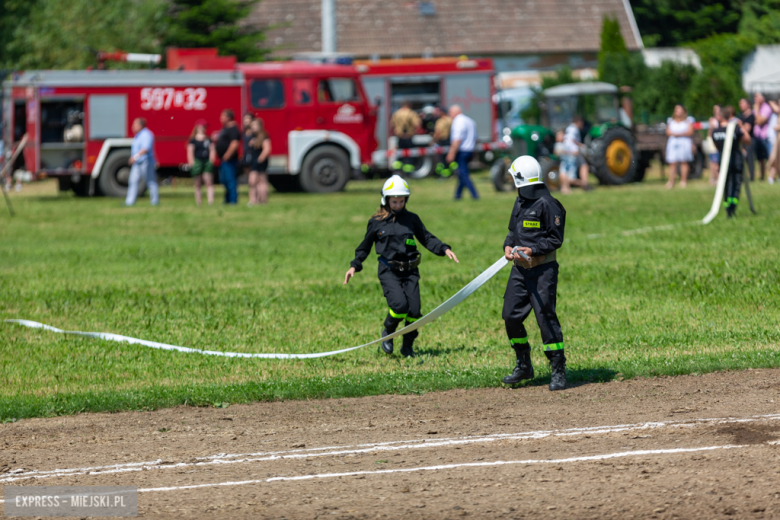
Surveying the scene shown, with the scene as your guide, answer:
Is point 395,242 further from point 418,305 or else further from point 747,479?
point 747,479

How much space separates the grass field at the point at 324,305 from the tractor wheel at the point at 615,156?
20.4ft

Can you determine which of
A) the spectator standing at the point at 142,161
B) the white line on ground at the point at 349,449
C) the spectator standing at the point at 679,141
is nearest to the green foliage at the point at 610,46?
the spectator standing at the point at 679,141

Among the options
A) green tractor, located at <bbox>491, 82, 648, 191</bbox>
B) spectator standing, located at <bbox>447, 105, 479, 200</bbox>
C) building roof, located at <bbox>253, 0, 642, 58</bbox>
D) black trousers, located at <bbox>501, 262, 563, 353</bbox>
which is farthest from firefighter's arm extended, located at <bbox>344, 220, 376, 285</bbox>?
building roof, located at <bbox>253, 0, 642, 58</bbox>

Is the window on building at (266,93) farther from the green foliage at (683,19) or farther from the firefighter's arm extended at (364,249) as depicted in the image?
the green foliage at (683,19)

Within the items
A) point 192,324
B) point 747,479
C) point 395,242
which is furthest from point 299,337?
point 747,479

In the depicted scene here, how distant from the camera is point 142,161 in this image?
23.7 meters

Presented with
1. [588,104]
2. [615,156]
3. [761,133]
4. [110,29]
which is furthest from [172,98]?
[110,29]

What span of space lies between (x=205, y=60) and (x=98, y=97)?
3.17 m

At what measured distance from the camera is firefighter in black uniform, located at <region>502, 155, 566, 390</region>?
7680 mm

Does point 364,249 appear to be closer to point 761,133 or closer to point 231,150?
point 231,150

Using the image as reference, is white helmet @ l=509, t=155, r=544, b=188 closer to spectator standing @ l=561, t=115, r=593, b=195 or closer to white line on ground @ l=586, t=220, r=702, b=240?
white line on ground @ l=586, t=220, r=702, b=240

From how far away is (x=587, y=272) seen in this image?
13.2 meters

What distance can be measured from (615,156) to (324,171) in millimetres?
7652

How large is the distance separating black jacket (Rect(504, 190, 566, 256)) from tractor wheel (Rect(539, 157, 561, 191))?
57.0 feet
